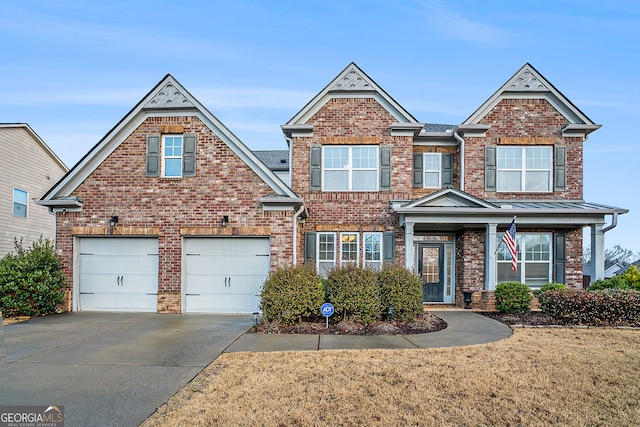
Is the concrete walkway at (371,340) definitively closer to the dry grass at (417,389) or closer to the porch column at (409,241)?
the dry grass at (417,389)

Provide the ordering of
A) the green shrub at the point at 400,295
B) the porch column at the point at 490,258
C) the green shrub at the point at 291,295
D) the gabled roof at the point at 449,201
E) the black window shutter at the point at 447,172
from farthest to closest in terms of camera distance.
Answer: the black window shutter at the point at 447,172, the porch column at the point at 490,258, the gabled roof at the point at 449,201, the green shrub at the point at 400,295, the green shrub at the point at 291,295

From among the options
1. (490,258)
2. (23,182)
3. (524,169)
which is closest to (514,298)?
(490,258)

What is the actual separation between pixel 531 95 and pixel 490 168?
304 centimetres

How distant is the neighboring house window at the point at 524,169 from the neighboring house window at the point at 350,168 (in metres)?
4.54

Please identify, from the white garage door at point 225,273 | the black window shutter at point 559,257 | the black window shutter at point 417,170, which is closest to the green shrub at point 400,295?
the white garage door at point 225,273

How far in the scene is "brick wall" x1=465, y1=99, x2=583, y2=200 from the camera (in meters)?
16.2

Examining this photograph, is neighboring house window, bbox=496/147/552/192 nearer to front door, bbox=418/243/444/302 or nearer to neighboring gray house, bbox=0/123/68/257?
front door, bbox=418/243/444/302

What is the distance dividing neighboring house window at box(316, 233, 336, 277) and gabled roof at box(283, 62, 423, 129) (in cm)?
403

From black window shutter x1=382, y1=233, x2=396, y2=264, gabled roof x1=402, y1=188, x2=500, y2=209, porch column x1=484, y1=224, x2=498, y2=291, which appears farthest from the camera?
black window shutter x1=382, y1=233, x2=396, y2=264

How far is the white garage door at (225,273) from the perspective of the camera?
13227 mm

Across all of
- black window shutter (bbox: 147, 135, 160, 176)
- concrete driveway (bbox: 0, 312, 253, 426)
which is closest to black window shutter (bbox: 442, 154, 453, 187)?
concrete driveway (bbox: 0, 312, 253, 426)

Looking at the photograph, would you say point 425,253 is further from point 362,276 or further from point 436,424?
point 436,424

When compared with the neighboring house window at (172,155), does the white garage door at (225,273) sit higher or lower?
lower

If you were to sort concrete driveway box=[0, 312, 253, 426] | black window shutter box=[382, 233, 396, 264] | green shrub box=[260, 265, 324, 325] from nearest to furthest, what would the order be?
concrete driveway box=[0, 312, 253, 426], green shrub box=[260, 265, 324, 325], black window shutter box=[382, 233, 396, 264]
